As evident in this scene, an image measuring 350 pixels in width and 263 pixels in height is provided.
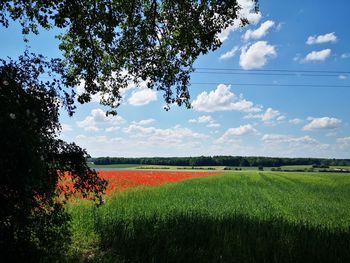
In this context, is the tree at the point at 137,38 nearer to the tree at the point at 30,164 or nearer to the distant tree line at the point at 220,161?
the tree at the point at 30,164

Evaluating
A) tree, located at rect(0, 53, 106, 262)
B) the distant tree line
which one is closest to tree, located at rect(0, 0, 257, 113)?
tree, located at rect(0, 53, 106, 262)

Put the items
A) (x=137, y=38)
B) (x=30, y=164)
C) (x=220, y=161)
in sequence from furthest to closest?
(x=220, y=161), (x=137, y=38), (x=30, y=164)

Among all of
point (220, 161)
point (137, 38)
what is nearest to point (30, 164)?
point (137, 38)

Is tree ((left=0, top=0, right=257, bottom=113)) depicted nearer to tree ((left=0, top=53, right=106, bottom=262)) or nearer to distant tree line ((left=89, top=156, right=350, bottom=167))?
tree ((left=0, top=53, right=106, bottom=262))

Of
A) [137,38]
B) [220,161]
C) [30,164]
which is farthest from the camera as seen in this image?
[220,161]

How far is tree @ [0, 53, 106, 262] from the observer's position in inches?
233

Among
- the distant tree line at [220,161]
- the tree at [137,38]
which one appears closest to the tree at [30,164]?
the tree at [137,38]

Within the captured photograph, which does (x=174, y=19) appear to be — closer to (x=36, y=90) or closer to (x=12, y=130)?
(x=36, y=90)

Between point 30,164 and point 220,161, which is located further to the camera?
point 220,161

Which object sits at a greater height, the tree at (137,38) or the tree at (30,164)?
the tree at (137,38)

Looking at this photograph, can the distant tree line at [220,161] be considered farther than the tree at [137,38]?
Yes

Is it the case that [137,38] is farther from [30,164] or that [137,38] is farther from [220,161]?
[220,161]

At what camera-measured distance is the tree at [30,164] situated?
5.92 meters

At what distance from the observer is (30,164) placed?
5949mm
